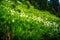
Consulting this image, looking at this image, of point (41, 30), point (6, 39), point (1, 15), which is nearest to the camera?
point (6, 39)

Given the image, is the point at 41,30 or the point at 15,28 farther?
the point at 41,30

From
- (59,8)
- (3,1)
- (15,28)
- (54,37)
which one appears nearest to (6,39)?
(15,28)

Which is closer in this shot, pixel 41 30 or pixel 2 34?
pixel 2 34

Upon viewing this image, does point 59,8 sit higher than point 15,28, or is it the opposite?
point 15,28

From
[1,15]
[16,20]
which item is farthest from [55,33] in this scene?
[1,15]

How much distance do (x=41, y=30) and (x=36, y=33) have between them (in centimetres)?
84

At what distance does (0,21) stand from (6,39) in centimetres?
140

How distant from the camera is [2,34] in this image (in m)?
10.1

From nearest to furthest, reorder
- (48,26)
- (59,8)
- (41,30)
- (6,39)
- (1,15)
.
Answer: (6,39) → (1,15) → (41,30) → (48,26) → (59,8)

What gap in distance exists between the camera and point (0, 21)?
35.8 feet

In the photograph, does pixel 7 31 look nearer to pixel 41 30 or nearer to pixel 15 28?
pixel 15 28

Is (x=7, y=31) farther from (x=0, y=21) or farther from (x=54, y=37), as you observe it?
(x=54, y=37)

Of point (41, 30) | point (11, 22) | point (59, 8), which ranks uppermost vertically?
point (11, 22)

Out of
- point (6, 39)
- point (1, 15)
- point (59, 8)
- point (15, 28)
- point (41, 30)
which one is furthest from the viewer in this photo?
point (59, 8)
